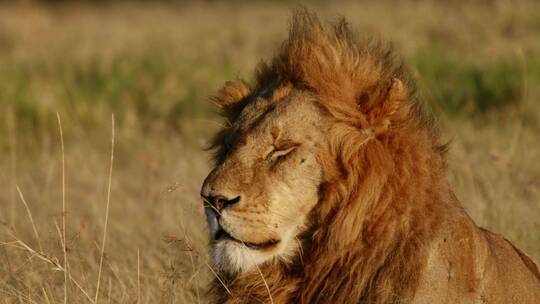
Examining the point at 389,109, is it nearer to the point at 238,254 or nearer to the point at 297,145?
the point at 297,145

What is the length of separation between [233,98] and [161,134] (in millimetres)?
5503

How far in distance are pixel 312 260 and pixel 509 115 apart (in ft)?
17.1

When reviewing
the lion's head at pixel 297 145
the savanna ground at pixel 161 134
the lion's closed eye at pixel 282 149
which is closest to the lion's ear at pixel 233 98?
the lion's head at pixel 297 145

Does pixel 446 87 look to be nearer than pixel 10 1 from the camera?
Yes

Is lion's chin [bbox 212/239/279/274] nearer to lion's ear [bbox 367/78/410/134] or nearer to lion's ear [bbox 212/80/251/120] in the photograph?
lion's ear [bbox 367/78/410/134]

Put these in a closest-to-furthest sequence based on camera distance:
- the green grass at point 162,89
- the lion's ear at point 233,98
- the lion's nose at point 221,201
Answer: the lion's nose at point 221,201, the lion's ear at point 233,98, the green grass at point 162,89

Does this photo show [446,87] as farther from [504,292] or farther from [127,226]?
[504,292]

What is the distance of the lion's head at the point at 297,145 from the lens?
10.3 feet

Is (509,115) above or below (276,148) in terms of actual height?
below

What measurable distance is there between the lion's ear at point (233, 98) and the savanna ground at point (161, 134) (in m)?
0.36

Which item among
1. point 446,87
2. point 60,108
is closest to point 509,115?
point 446,87

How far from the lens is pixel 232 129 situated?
137 inches

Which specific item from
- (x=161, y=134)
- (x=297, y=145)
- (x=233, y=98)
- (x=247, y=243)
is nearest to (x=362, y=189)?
(x=297, y=145)

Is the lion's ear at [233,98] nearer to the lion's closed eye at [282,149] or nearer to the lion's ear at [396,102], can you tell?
the lion's closed eye at [282,149]
